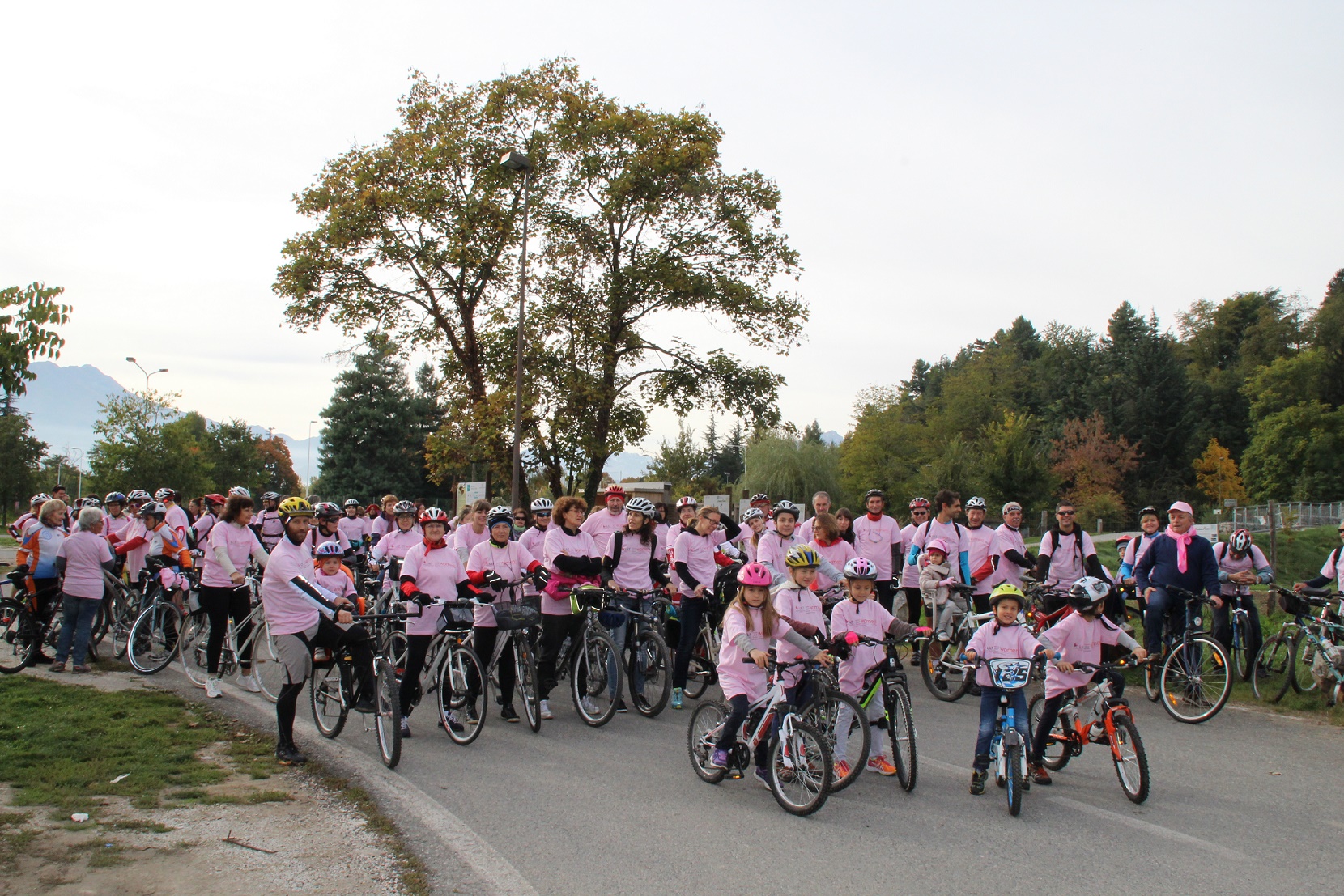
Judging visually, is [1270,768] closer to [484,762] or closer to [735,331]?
[484,762]

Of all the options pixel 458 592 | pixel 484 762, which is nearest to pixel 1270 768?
pixel 484 762

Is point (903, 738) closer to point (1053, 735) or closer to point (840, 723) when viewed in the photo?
point (840, 723)

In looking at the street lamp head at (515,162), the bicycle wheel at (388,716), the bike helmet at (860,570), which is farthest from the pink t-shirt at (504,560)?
the street lamp head at (515,162)

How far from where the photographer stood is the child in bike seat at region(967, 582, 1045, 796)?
21.0 ft

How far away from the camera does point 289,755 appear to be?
7.12 meters

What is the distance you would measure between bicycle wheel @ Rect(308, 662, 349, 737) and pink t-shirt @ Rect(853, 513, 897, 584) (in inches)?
235

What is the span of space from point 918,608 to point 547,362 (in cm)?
1640

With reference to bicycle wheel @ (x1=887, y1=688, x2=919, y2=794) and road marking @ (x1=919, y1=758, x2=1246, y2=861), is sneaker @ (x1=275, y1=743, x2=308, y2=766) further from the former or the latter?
road marking @ (x1=919, y1=758, x2=1246, y2=861)

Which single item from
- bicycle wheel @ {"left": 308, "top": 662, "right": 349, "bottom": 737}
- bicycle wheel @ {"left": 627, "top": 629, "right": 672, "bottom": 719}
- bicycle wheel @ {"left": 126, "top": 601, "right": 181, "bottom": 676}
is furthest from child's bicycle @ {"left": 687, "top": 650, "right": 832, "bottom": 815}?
bicycle wheel @ {"left": 126, "top": 601, "right": 181, "bottom": 676}

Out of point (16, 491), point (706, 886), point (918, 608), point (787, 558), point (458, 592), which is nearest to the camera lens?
point (706, 886)

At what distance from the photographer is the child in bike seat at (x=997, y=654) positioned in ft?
21.0

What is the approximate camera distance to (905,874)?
16.5 feet

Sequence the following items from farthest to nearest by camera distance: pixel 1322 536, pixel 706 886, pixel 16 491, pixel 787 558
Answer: pixel 16 491
pixel 1322 536
pixel 787 558
pixel 706 886

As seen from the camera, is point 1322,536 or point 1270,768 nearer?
point 1270,768
